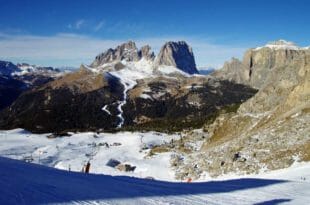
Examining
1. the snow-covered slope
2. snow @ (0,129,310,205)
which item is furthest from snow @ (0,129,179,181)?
the snow-covered slope

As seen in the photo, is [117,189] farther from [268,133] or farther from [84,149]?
[84,149]

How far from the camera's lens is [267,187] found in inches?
1005

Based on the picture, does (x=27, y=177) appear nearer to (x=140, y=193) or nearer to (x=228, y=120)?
(x=140, y=193)

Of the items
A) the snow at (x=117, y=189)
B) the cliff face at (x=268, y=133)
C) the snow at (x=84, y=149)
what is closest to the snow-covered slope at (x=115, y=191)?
the snow at (x=117, y=189)

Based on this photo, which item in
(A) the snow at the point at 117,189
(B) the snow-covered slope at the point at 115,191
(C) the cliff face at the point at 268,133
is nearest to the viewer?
(B) the snow-covered slope at the point at 115,191

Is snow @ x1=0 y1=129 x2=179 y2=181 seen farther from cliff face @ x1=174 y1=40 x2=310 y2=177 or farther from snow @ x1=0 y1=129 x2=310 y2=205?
snow @ x1=0 y1=129 x2=310 y2=205

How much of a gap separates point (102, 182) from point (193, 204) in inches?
210

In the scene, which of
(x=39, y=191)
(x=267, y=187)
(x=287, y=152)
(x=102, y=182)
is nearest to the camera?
(x=39, y=191)

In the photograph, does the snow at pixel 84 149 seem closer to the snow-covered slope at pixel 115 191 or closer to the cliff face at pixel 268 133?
the cliff face at pixel 268 133

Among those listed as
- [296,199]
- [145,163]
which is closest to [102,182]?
[296,199]

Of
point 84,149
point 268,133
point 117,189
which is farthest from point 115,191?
point 84,149

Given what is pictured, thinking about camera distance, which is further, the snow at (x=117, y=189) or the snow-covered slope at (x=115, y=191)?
the snow at (x=117, y=189)

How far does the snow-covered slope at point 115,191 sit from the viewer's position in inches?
650

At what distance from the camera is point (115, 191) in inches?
768
